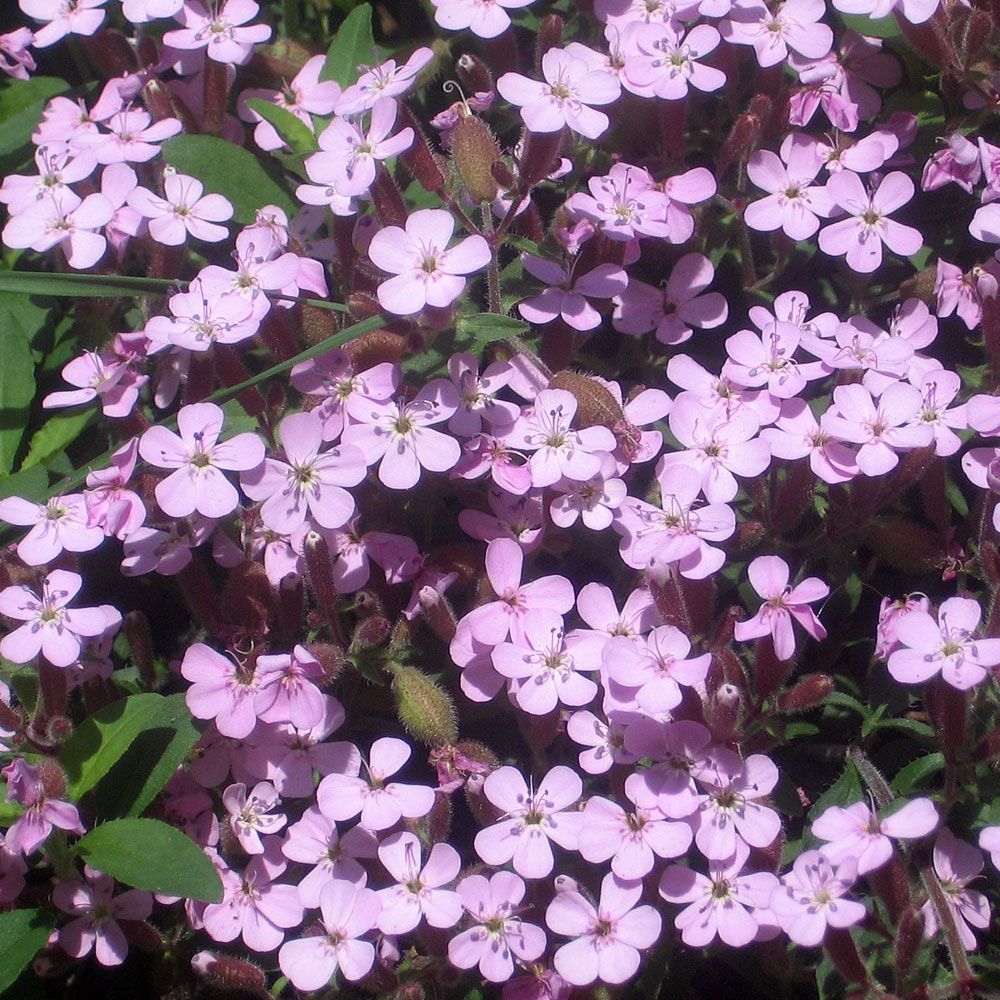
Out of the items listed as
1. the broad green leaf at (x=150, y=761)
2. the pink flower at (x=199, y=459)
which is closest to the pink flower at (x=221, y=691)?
the broad green leaf at (x=150, y=761)

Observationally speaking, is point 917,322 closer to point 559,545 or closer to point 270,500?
point 559,545

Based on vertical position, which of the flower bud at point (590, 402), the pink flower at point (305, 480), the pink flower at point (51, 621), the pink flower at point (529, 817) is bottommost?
the pink flower at point (529, 817)

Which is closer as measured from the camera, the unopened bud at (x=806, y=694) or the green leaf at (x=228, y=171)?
the unopened bud at (x=806, y=694)

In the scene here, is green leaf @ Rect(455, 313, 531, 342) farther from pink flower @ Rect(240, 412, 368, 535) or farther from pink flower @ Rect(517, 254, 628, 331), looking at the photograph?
pink flower @ Rect(240, 412, 368, 535)

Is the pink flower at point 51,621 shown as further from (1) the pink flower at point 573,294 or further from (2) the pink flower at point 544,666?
(1) the pink flower at point 573,294

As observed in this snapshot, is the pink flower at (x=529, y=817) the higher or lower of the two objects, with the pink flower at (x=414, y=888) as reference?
higher

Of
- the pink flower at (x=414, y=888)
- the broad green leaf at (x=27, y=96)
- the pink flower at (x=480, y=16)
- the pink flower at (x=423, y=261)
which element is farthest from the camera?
the broad green leaf at (x=27, y=96)

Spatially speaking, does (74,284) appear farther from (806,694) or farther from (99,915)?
(806,694)
